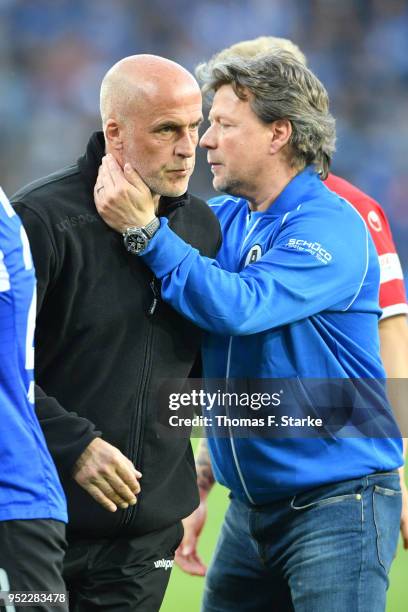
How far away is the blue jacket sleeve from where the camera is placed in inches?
115

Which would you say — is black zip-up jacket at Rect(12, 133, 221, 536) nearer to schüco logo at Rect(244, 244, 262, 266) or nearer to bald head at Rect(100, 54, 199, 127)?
bald head at Rect(100, 54, 199, 127)

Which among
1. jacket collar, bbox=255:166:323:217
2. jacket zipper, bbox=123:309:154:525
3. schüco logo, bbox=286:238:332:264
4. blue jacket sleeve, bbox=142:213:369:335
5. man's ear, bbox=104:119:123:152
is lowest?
jacket zipper, bbox=123:309:154:525

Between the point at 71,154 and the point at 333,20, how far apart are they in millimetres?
4032

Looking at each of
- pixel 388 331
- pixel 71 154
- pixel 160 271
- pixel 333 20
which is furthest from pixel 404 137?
pixel 160 271

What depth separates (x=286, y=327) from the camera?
3.14 meters

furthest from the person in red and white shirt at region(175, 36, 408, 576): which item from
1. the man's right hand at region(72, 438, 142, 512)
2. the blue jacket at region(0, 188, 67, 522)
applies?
the blue jacket at region(0, 188, 67, 522)

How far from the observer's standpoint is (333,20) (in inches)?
551

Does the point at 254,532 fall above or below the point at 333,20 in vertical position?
below

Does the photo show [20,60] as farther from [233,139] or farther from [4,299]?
[4,299]

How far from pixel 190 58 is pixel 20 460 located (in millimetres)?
11925

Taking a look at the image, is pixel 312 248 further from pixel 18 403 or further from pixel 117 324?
pixel 18 403

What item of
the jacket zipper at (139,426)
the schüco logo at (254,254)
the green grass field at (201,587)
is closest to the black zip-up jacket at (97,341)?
the jacket zipper at (139,426)

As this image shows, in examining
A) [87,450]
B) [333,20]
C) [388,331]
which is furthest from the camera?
[333,20]

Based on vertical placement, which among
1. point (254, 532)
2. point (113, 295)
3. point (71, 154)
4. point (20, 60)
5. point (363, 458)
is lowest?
point (254, 532)
